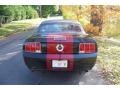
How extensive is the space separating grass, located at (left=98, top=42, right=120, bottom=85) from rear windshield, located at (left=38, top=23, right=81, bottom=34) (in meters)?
1.11

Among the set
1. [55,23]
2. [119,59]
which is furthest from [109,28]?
[55,23]

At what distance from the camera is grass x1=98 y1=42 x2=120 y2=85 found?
20.3 feet

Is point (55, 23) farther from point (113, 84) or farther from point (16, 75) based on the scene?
point (113, 84)

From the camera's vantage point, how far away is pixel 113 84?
564 centimetres

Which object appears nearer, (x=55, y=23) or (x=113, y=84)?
(x=113, y=84)

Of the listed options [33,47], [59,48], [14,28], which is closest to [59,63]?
[59,48]

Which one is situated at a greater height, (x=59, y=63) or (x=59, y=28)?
(x=59, y=28)

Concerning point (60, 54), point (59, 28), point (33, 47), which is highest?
point (59, 28)

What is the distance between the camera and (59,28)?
21.1 feet

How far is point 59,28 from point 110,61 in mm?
1892

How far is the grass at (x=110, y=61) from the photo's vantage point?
243 inches

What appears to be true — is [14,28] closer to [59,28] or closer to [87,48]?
[59,28]
